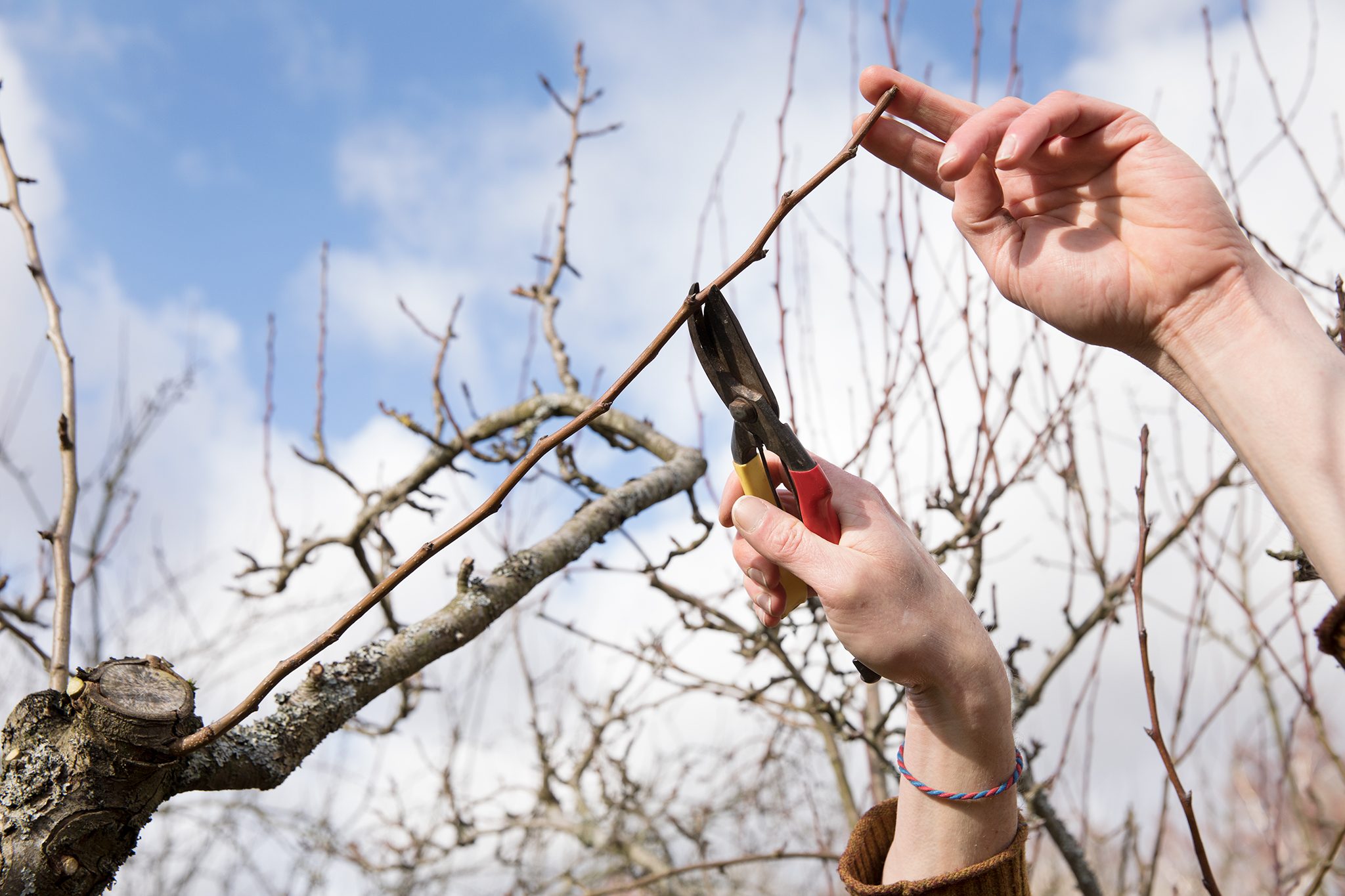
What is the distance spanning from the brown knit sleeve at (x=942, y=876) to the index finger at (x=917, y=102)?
118 cm

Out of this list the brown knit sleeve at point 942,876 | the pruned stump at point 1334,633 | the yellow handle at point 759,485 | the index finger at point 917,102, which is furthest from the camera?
the yellow handle at point 759,485

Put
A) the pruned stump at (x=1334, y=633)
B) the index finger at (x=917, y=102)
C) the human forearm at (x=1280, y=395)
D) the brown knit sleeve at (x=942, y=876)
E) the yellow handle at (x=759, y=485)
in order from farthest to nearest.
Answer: the yellow handle at (x=759, y=485)
the index finger at (x=917, y=102)
the brown knit sleeve at (x=942, y=876)
the human forearm at (x=1280, y=395)
the pruned stump at (x=1334, y=633)

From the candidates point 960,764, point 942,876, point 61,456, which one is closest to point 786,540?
point 960,764

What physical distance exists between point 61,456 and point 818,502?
170 centimetres

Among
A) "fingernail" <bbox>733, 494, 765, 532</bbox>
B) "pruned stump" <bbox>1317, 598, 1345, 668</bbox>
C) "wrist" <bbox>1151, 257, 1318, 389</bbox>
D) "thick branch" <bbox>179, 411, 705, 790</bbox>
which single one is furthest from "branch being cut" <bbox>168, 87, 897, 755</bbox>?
"pruned stump" <bbox>1317, 598, 1345, 668</bbox>

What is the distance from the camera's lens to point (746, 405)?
1577mm

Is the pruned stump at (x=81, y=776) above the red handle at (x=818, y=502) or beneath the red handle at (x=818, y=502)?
beneath

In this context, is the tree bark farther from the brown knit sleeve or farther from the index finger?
the index finger

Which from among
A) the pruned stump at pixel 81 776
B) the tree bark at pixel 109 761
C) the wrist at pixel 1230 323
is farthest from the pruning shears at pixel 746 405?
the pruned stump at pixel 81 776

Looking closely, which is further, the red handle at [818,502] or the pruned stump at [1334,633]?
the red handle at [818,502]

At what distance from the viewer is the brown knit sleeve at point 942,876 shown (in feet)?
4.58

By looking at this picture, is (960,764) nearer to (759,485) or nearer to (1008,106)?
(759,485)

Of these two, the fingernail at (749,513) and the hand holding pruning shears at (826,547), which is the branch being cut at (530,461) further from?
the fingernail at (749,513)

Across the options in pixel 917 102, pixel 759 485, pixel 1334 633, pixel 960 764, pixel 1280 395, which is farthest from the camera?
pixel 759 485
